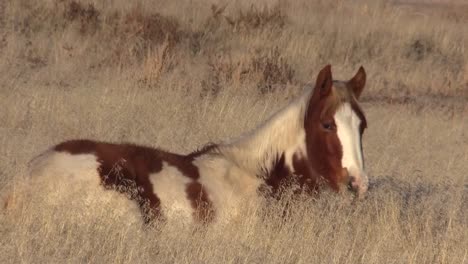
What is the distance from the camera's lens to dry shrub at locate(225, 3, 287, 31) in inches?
668

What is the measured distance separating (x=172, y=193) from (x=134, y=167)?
27 cm

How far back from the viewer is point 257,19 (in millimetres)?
17266

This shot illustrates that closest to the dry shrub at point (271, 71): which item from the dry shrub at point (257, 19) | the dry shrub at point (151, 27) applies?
the dry shrub at point (151, 27)

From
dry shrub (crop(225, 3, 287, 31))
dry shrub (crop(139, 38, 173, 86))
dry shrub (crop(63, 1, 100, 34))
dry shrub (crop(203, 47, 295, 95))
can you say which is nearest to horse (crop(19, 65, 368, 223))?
dry shrub (crop(203, 47, 295, 95))

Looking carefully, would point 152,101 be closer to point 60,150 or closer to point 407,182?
point 407,182

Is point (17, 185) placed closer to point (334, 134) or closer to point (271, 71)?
point (334, 134)

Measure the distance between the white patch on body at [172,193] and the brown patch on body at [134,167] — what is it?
1.2 inches

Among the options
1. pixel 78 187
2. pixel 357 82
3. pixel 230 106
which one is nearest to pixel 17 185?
pixel 78 187

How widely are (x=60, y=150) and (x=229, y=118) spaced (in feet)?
14.8

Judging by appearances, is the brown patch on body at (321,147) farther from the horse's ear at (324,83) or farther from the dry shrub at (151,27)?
the dry shrub at (151,27)

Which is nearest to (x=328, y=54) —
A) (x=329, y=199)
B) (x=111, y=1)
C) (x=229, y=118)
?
(x=111, y=1)

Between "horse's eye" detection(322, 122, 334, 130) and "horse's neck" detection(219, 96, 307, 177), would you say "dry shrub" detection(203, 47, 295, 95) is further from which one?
"horse's eye" detection(322, 122, 334, 130)

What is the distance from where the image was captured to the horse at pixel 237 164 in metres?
6.09

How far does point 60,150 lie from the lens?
20.4ft
